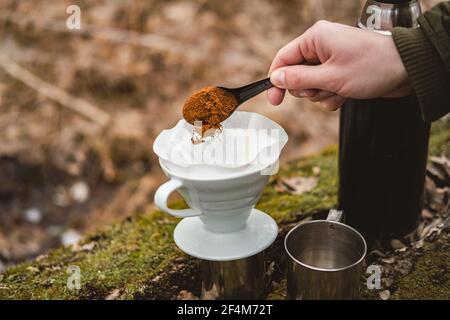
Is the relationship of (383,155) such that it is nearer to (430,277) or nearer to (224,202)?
(430,277)

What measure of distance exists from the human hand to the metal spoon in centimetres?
2

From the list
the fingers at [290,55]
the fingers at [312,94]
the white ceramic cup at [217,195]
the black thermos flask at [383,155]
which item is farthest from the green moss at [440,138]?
the white ceramic cup at [217,195]

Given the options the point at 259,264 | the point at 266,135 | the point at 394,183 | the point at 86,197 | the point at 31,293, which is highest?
the point at 266,135

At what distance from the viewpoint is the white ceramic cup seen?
113 cm

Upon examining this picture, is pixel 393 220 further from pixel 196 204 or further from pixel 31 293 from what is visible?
pixel 31 293

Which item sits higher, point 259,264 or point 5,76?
point 5,76

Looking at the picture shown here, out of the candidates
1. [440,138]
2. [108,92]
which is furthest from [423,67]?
[108,92]

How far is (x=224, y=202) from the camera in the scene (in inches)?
46.2

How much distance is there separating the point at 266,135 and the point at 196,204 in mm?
218

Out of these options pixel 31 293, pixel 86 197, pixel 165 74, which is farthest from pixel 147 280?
pixel 165 74

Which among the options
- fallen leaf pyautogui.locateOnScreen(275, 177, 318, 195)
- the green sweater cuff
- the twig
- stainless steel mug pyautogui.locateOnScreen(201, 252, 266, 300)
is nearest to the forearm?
the green sweater cuff

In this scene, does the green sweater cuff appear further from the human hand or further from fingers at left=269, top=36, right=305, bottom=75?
fingers at left=269, top=36, right=305, bottom=75

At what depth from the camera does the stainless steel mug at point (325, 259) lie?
1.16 meters

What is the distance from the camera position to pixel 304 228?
133 centimetres
